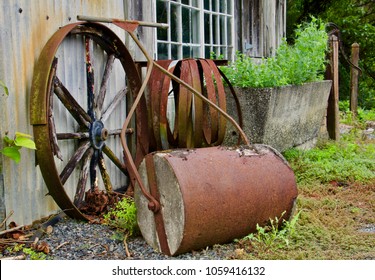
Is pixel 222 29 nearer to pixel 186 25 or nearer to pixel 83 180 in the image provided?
pixel 186 25

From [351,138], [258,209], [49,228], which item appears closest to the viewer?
[258,209]

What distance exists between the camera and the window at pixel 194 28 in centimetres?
568

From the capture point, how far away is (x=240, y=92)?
18.6 ft

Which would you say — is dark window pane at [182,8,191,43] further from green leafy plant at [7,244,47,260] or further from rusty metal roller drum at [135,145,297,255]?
green leafy plant at [7,244,47,260]

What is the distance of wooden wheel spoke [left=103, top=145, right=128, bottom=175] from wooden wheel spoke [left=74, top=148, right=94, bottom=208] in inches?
10.5

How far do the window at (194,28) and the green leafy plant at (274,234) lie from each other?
2.44m

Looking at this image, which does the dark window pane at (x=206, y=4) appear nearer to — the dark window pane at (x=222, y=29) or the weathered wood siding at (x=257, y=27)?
the dark window pane at (x=222, y=29)

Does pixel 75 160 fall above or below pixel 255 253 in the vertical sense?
above

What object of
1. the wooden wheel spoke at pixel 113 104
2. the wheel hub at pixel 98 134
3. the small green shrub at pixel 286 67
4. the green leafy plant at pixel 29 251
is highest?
the small green shrub at pixel 286 67

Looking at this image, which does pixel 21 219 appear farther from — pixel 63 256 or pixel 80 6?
pixel 80 6

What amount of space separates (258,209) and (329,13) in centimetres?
1169

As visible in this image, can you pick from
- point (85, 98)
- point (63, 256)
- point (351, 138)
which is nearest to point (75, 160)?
point (85, 98)

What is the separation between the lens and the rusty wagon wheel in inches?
149

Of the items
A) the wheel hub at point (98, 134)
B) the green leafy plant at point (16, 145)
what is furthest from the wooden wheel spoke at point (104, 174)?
the green leafy plant at point (16, 145)
